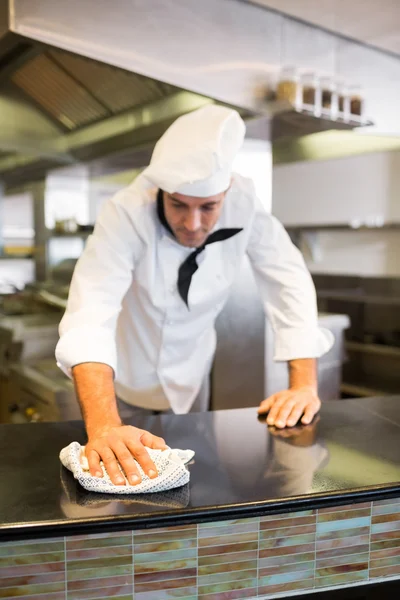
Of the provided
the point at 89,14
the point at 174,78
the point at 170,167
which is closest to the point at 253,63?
the point at 174,78

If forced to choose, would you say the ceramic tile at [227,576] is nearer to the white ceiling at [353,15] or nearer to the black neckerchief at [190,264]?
the black neckerchief at [190,264]

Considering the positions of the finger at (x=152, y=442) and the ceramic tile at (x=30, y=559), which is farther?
the finger at (x=152, y=442)

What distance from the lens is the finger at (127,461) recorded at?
0.82 meters

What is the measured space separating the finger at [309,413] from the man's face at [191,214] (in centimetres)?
46

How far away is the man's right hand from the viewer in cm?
83

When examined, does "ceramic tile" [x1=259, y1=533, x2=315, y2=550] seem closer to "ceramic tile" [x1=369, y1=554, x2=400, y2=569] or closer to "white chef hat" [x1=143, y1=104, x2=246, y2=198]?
"ceramic tile" [x1=369, y1=554, x2=400, y2=569]

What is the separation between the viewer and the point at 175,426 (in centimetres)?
112

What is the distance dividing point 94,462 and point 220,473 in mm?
187

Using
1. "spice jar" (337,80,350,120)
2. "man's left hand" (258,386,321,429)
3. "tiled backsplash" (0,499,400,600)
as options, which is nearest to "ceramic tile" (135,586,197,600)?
"tiled backsplash" (0,499,400,600)

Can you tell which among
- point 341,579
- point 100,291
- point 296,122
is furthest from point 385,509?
point 296,122

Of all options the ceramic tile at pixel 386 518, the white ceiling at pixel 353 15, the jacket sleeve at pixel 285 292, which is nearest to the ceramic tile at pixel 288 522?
the ceramic tile at pixel 386 518

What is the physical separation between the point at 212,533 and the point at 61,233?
192 centimetres

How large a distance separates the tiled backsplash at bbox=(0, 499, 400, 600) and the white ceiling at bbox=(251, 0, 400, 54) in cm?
193

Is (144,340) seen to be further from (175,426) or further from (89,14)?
(89,14)
